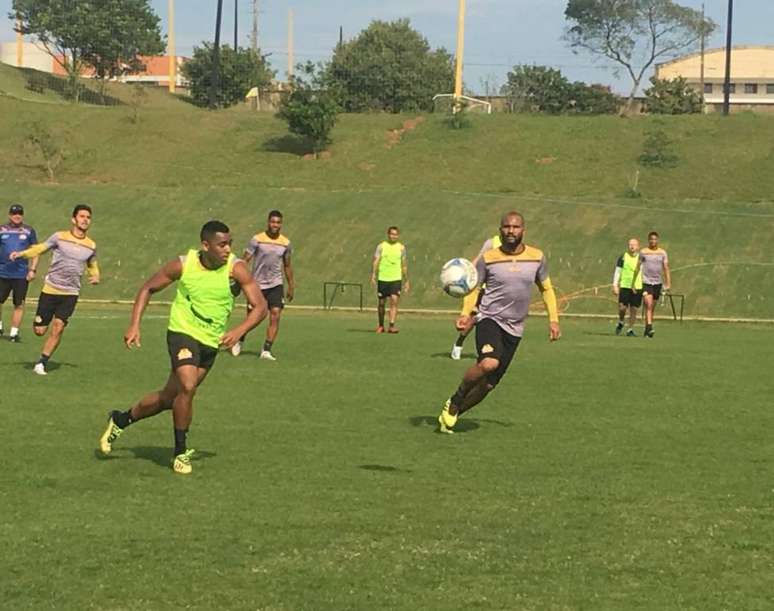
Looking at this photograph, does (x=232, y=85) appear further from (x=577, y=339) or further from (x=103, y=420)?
(x=103, y=420)

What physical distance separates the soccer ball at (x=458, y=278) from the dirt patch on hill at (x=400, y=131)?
171 feet

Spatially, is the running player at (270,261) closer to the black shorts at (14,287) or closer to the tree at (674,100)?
the black shorts at (14,287)

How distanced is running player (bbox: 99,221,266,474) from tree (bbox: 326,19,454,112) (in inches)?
2791

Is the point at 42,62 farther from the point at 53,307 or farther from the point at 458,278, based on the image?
the point at 458,278

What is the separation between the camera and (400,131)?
68375 millimetres

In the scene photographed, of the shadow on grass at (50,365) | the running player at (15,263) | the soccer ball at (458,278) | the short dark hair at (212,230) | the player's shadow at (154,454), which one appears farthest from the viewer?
the running player at (15,263)

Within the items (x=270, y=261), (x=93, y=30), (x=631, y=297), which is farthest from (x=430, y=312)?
(x=93, y=30)

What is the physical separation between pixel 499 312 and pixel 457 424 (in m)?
1.32

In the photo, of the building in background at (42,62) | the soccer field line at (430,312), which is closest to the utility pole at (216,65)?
the soccer field line at (430,312)

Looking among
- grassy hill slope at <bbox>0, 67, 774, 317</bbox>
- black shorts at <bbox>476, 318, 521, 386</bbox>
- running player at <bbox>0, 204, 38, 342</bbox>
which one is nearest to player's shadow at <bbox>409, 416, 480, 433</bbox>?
black shorts at <bbox>476, 318, 521, 386</bbox>

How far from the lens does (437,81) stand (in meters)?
97.4

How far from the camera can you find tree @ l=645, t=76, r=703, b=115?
75.9m

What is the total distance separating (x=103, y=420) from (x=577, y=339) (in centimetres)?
1508

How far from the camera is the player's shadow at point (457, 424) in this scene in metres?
12.7
